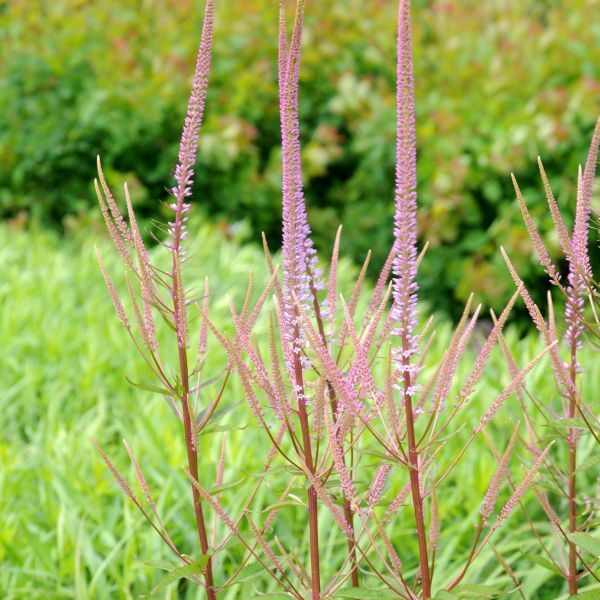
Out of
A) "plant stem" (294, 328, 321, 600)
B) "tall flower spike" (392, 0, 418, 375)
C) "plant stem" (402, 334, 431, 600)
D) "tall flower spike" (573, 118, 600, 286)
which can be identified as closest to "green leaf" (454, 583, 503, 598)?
"plant stem" (402, 334, 431, 600)

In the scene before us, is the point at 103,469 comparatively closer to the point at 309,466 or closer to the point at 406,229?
the point at 309,466

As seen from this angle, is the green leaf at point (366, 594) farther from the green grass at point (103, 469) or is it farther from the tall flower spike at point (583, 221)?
the green grass at point (103, 469)

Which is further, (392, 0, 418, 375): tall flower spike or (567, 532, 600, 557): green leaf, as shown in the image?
(567, 532, 600, 557): green leaf

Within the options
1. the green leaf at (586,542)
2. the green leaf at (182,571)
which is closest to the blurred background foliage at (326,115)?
the green leaf at (586,542)

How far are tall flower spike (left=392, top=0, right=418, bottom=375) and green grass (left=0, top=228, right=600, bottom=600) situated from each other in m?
0.71

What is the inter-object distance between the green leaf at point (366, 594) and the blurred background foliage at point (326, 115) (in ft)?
16.3

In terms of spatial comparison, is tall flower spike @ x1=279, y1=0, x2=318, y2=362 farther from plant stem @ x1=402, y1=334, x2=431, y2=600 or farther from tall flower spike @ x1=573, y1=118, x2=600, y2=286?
tall flower spike @ x1=573, y1=118, x2=600, y2=286

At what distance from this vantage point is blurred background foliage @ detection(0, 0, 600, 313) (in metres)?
6.36

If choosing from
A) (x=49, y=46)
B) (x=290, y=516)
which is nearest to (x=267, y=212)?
(x=49, y=46)

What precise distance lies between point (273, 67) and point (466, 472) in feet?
16.0

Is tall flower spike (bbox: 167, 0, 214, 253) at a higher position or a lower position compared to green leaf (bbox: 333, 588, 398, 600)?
higher

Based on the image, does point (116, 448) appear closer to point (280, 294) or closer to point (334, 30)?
point (280, 294)

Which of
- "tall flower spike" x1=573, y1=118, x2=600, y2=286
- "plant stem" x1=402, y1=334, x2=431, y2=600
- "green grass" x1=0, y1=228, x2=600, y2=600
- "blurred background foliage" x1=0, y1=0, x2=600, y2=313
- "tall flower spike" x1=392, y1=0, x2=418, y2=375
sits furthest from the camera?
"blurred background foliage" x1=0, y1=0, x2=600, y2=313

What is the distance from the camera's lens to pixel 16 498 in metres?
3.38
